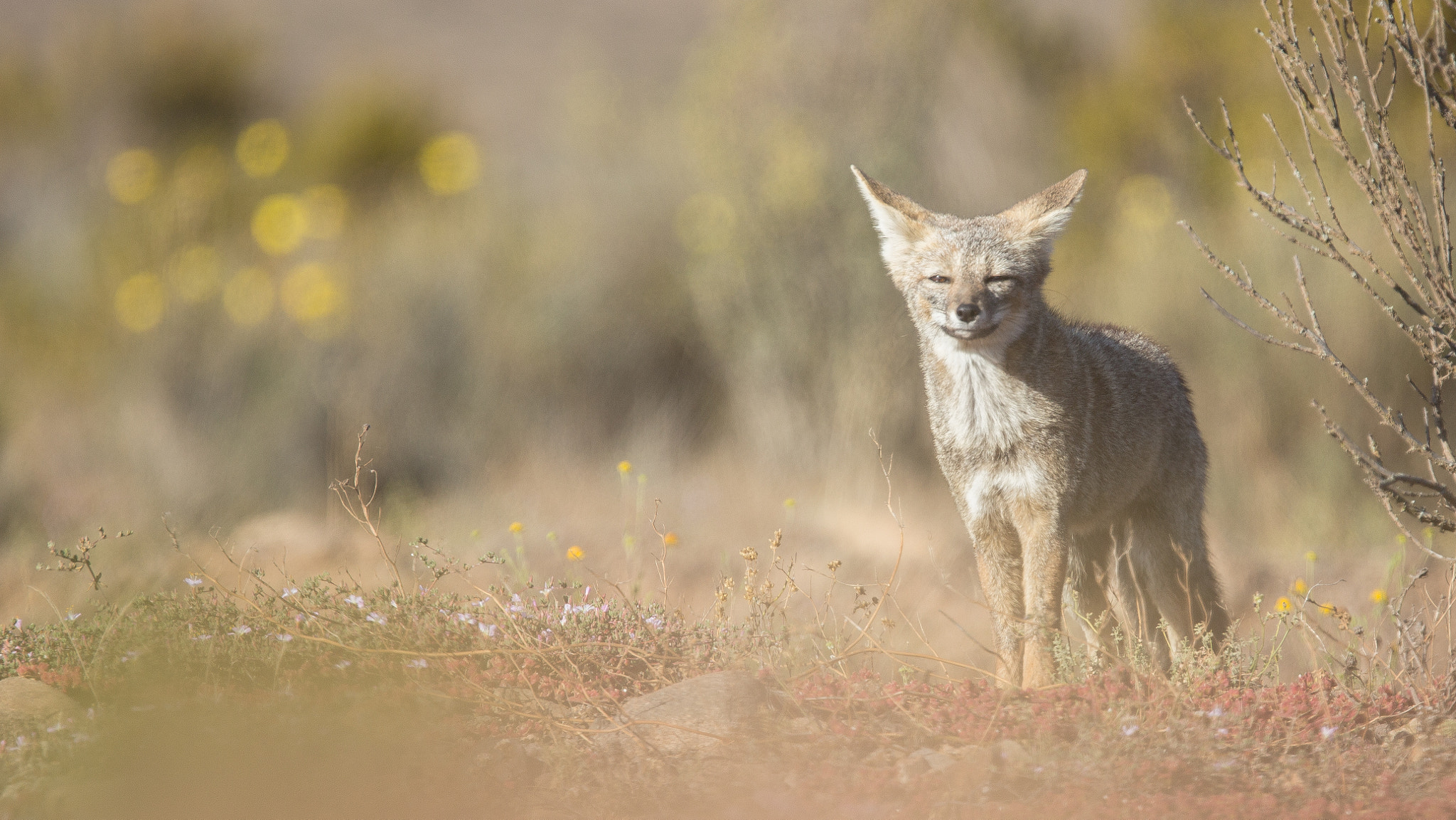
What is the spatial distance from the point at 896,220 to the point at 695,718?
204cm

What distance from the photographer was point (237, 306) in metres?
9.75

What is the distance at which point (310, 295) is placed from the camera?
9.69 meters

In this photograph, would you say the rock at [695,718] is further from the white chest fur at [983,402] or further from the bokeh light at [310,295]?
the bokeh light at [310,295]

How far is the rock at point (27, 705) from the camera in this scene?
3.25m

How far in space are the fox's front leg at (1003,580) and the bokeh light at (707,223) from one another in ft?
19.4

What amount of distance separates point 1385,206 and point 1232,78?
49.0ft

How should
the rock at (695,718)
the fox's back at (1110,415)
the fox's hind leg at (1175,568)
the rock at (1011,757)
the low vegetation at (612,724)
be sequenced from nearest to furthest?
the low vegetation at (612,724) → the rock at (1011,757) → the rock at (695,718) → the fox's back at (1110,415) → the fox's hind leg at (1175,568)

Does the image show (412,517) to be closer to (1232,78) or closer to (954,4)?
(954,4)

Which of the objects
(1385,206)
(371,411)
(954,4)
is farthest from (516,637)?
(954,4)

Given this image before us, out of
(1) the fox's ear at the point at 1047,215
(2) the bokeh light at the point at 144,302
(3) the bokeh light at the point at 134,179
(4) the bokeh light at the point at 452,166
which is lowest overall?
(2) the bokeh light at the point at 144,302

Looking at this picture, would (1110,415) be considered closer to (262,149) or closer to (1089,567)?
(1089,567)

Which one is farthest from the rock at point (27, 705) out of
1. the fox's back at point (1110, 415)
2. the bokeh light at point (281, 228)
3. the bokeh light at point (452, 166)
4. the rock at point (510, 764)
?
the bokeh light at point (452, 166)

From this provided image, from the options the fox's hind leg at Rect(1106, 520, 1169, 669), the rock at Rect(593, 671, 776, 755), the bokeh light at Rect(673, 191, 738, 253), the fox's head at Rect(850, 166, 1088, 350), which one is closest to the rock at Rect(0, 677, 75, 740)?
the rock at Rect(593, 671, 776, 755)

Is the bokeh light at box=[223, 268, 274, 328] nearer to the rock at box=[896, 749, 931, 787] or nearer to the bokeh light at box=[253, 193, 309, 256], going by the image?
the bokeh light at box=[253, 193, 309, 256]
